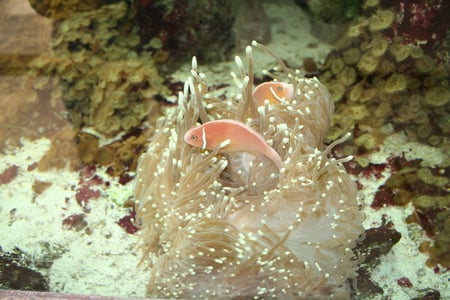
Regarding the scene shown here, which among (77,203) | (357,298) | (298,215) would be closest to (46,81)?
(77,203)

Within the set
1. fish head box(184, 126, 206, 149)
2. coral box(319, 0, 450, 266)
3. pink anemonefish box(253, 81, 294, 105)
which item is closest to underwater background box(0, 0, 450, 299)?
coral box(319, 0, 450, 266)

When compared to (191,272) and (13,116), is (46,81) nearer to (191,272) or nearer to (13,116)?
(13,116)

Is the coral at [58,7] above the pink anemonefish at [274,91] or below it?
below

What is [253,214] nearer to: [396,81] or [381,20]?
[396,81]

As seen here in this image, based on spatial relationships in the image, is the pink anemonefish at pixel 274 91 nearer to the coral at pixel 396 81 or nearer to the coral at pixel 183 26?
the coral at pixel 396 81

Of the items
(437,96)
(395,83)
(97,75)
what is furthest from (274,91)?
(97,75)

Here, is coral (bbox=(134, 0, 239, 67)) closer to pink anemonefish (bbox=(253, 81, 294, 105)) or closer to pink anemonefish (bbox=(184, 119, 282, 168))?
pink anemonefish (bbox=(253, 81, 294, 105))

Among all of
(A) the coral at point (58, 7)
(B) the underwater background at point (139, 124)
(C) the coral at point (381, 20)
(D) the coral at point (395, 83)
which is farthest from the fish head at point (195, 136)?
(A) the coral at point (58, 7)

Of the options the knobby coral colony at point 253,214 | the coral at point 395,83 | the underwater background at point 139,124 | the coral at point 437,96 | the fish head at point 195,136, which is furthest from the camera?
the coral at point 395,83
